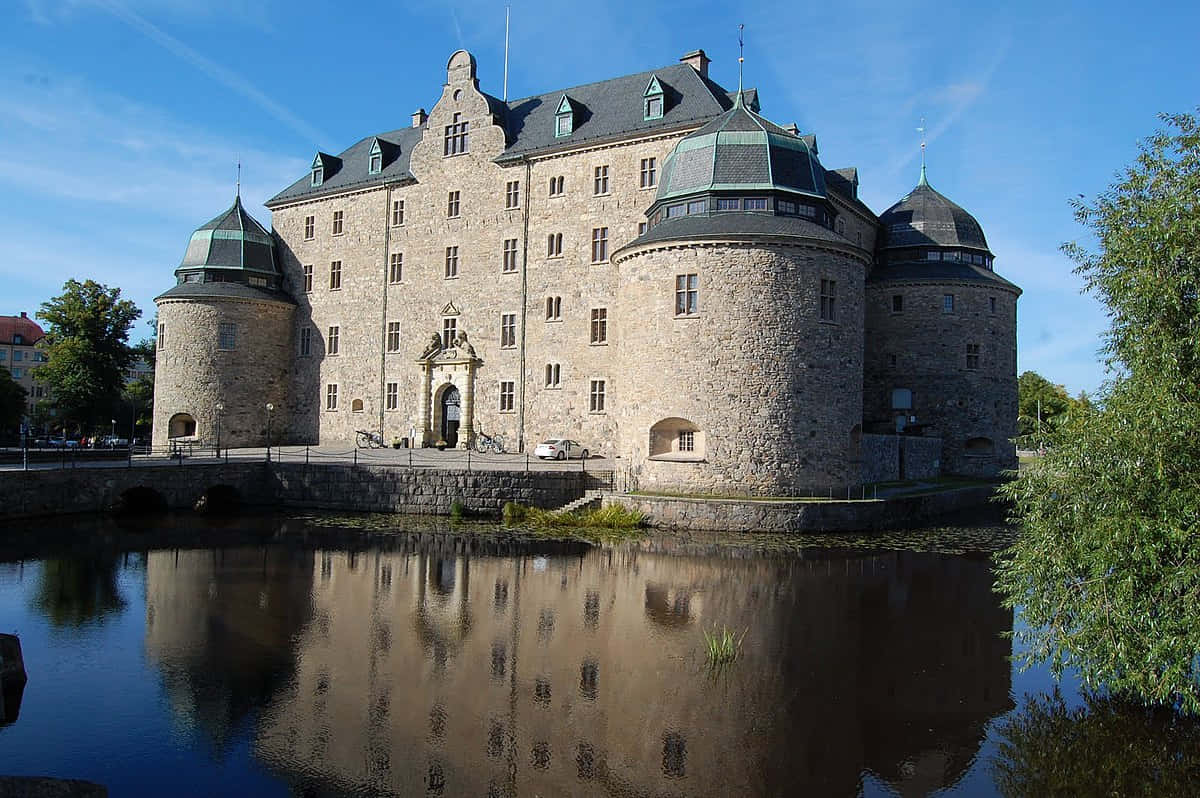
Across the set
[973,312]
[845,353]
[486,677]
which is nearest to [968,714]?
[486,677]

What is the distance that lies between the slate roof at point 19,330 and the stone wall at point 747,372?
7150 centimetres

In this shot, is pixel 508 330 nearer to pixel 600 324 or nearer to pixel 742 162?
pixel 600 324

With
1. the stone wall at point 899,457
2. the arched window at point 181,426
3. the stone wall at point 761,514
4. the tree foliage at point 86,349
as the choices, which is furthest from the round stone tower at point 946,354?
the tree foliage at point 86,349

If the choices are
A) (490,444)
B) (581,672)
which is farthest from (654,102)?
(581,672)

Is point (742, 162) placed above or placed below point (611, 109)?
below

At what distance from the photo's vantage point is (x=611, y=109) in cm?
3173

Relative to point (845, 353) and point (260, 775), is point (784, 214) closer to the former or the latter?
point (845, 353)

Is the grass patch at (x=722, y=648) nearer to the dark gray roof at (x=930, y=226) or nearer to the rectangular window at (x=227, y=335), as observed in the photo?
the dark gray roof at (x=930, y=226)

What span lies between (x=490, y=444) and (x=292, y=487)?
774 cm

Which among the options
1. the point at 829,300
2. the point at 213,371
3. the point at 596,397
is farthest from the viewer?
the point at 213,371

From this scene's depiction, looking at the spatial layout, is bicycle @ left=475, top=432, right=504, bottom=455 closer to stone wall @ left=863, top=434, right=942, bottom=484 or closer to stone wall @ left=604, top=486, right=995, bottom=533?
stone wall @ left=604, top=486, right=995, bottom=533

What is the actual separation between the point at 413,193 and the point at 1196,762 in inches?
1277

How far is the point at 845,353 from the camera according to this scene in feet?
78.6

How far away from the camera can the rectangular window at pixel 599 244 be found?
30641mm
